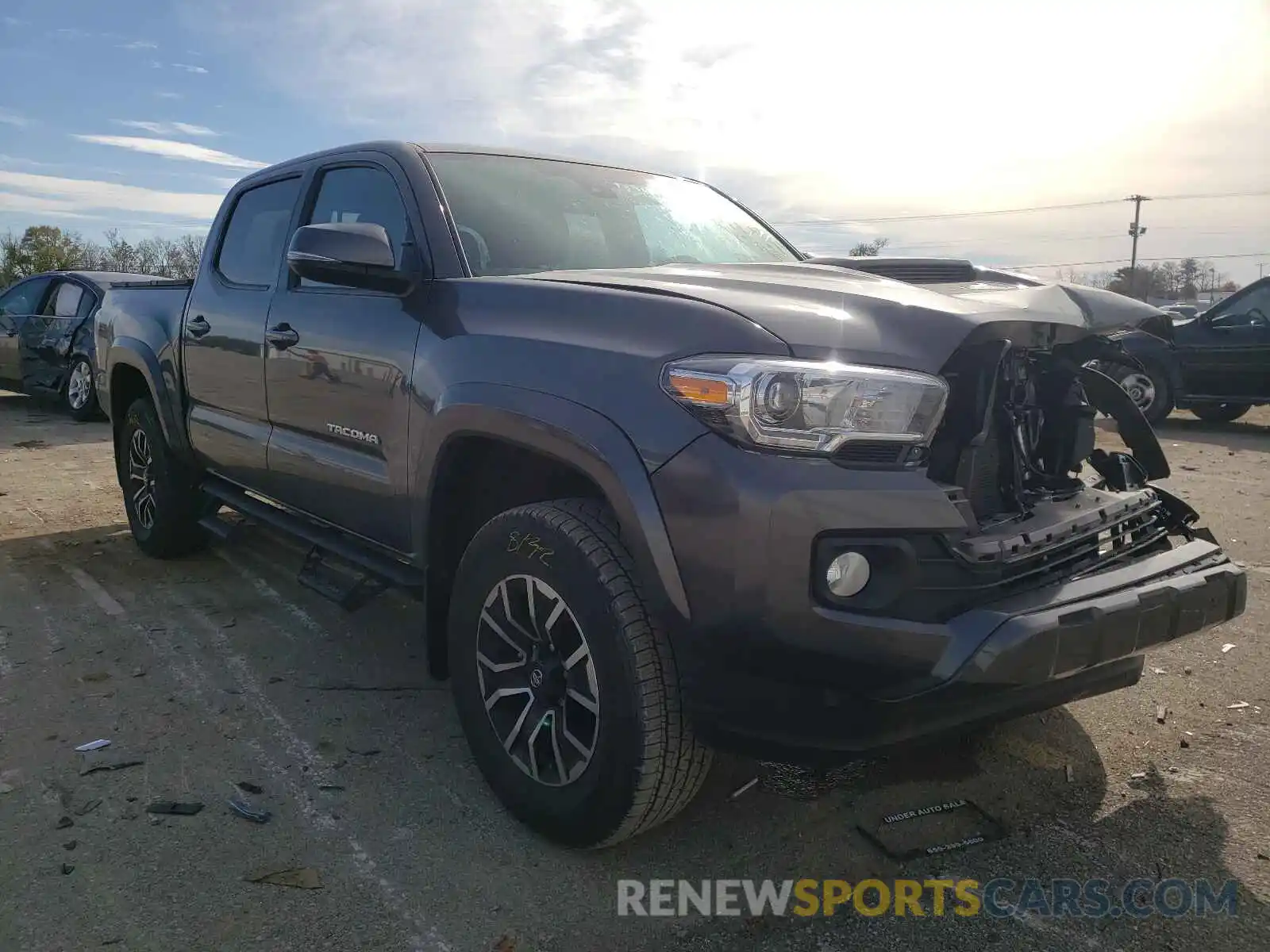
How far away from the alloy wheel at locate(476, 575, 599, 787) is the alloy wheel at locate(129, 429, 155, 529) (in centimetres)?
337

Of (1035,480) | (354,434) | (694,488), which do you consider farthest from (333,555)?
(1035,480)

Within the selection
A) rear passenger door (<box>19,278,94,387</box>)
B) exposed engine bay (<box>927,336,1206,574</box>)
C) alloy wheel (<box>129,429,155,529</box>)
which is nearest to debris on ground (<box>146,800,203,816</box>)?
exposed engine bay (<box>927,336,1206,574</box>)

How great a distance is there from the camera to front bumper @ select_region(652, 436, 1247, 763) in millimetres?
2051

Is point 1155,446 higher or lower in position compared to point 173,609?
higher

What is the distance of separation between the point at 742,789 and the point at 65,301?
37.5 feet

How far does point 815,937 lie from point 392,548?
5.94 ft

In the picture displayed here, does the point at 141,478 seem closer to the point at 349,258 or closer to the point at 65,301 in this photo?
the point at 349,258

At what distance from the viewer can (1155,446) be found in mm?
3133

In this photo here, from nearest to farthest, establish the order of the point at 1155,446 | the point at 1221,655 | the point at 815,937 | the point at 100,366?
the point at 815,937 → the point at 1155,446 → the point at 1221,655 → the point at 100,366

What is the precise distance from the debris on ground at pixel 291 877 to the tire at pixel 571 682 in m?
0.51

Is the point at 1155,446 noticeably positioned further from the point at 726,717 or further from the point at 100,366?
the point at 100,366

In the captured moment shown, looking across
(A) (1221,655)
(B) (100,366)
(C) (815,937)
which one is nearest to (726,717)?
(C) (815,937)

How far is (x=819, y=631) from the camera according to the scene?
6.77 ft

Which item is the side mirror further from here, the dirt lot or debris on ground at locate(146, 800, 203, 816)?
debris on ground at locate(146, 800, 203, 816)
